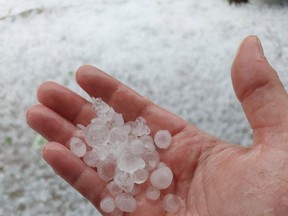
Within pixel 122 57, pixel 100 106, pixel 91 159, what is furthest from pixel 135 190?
pixel 122 57

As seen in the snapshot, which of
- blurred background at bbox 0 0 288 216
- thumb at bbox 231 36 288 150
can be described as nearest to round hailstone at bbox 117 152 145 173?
thumb at bbox 231 36 288 150

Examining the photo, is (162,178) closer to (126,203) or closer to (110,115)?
(126,203)

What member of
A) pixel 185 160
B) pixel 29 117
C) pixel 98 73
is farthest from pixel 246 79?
pixel 29 117

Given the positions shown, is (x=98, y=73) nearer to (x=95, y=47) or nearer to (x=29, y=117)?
(x=29, y=117)

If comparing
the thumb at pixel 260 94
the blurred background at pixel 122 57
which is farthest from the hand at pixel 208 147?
the blurred background at pixel 122 57

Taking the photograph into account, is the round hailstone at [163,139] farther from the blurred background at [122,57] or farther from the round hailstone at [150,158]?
the blurred background at [122,57]

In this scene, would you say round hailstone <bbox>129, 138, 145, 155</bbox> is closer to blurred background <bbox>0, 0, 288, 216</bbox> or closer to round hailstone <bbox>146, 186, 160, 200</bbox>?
round hailstone <bbox>146, 186, 160, 200</bbox>

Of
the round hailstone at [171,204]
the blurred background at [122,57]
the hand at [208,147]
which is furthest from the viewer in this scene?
the blurred background at [122,57]

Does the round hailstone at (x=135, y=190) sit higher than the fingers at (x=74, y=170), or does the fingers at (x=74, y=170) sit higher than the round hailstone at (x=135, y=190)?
the fingers at (x=74, y=170)
